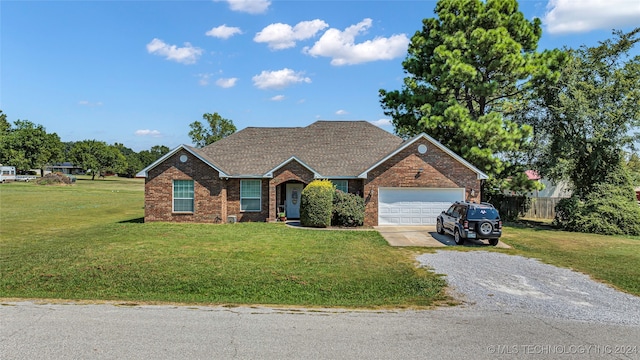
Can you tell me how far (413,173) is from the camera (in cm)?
2220

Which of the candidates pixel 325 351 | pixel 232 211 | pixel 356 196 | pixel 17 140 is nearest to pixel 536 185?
pixel 356 196

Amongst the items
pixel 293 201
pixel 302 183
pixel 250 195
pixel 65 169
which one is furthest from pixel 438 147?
pixel 65 169

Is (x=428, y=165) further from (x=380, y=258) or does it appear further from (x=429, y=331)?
(x=429, y=331)

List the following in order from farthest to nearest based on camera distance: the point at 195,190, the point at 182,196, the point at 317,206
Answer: the point at 182,196 < the point at 195,190 < the point at 317,206

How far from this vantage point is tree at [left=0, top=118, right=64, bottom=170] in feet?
238

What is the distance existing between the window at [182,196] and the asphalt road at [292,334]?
48.8 feet

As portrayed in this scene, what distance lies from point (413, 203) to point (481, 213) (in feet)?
21.6

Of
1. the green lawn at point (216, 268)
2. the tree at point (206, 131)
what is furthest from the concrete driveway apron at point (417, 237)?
the tree at point (206, 131)

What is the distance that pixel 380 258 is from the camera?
44.0 feet

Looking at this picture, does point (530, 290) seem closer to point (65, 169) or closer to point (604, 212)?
point (604, 212)

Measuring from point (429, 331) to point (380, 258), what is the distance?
6667 millimetres

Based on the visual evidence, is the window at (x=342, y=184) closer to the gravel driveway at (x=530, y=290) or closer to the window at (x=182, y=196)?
the window at (x=182, y=196)

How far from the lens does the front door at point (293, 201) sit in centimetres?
2506

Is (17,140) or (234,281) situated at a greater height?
(17,140)
